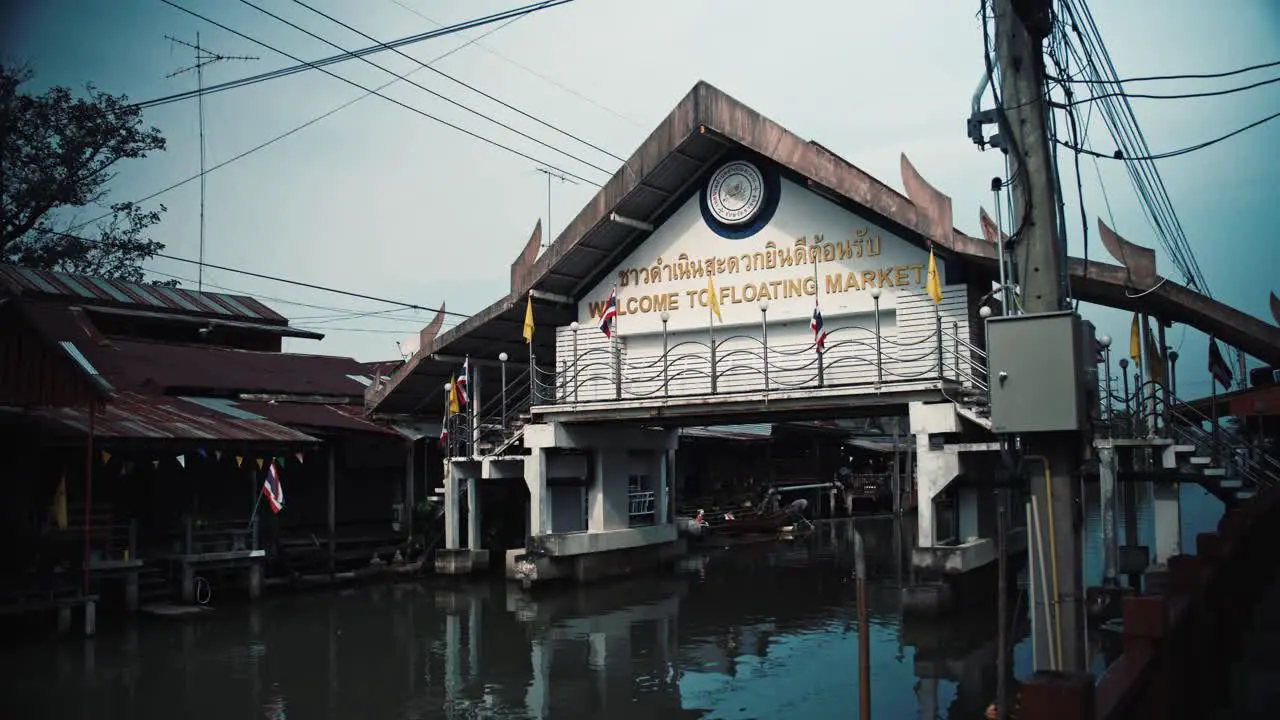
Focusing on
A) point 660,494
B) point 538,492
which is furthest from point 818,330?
point 660,494

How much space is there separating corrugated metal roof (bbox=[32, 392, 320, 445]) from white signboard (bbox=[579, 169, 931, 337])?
7.92m

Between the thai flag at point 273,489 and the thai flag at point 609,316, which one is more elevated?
the thai flag at point 609,316

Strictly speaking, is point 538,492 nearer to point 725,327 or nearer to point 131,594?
point 725,327

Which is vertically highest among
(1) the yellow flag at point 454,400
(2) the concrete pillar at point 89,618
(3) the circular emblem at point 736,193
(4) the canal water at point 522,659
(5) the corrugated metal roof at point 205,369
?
(3) the circular emblem at point 736,193

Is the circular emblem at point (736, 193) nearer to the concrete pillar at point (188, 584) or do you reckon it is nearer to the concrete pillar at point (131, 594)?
the concrete pillar at point (188, 584)

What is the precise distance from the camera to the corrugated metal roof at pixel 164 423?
16734 millimetres

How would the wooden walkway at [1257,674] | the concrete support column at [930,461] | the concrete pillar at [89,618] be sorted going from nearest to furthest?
the wooden walkway at [1257,674] < the concrete pillar at [89,618] < the concrete support column at [930,461]

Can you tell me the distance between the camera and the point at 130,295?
26422 mm

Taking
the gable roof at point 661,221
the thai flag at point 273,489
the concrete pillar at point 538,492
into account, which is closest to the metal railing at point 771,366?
the concrete pillar at point 538,492

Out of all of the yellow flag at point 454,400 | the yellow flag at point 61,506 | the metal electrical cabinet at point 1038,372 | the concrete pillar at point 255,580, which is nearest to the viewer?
the metal electrical cabinet at point 1038,372

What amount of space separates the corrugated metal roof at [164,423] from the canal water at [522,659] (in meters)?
3.16

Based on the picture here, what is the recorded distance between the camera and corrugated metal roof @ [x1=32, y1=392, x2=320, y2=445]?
16734 millimetres

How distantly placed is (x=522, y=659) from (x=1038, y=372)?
906 centimetres

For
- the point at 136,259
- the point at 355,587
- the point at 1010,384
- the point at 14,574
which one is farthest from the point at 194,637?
the point at 136,259
